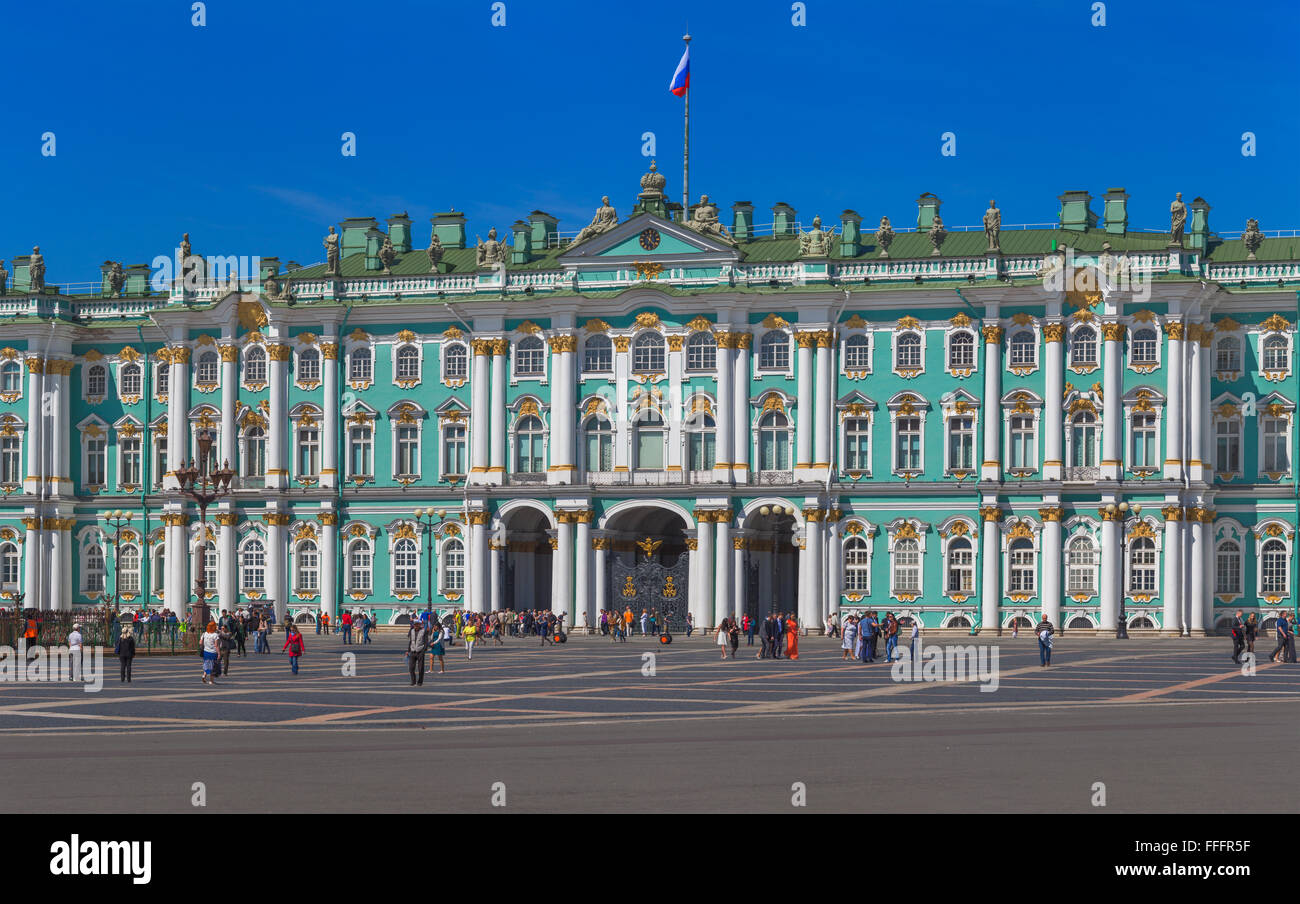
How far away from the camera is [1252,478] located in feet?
277

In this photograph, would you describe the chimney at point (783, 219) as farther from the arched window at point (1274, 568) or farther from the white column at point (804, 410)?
the arched window at point (1274, 568)

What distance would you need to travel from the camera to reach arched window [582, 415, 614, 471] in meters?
88.6

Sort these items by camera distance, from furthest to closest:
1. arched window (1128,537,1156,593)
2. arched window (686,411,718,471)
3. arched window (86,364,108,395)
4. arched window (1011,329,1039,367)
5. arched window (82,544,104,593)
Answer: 1. arched window (86,364,108,395)
2. arched window (82,544,104,593)
3. arched window (686,411,718,471)
4. arched window (1011,329,1039,367)
5. arched window (1128,537,1156,593)

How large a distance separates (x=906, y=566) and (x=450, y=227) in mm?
→ 29973

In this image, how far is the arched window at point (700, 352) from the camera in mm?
87438

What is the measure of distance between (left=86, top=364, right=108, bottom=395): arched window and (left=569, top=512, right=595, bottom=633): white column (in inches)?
1022

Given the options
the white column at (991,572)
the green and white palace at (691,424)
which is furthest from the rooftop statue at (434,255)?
the white column at (991,572)

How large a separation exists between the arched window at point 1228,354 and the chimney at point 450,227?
37.1 meters

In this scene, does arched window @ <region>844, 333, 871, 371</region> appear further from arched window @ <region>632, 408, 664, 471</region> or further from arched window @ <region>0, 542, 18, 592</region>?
arched window @ <region>0, 542, 18, 592</region>

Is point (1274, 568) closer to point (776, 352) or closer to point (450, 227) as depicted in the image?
point (776, 352)

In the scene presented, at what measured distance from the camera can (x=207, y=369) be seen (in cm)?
9412

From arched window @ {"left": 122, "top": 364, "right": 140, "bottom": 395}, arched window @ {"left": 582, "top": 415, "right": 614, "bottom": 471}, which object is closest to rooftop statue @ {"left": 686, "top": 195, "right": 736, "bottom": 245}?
arched window @ {"left": 582, "top": 415, "right": 614, "bottom": 471}
